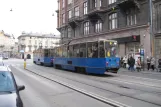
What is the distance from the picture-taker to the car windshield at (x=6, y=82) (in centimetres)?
646

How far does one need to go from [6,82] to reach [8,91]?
0.56m

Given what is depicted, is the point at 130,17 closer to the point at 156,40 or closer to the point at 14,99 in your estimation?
the point at 156,40

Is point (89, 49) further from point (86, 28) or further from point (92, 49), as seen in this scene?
point (86, 28)

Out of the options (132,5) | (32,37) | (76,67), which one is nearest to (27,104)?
(76,67)

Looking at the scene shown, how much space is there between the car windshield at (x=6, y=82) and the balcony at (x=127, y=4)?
1086 inches

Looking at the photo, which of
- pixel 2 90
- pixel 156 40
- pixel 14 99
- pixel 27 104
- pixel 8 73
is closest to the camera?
pixel 14 99

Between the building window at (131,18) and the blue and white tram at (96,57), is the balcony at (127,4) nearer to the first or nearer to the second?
the building window at (131,18)

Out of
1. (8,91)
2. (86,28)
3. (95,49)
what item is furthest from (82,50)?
(86,28)

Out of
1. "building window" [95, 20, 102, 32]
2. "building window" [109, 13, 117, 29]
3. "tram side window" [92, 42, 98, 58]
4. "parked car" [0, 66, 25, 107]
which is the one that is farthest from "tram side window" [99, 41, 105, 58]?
"building window" [95, 20, 102, 32]

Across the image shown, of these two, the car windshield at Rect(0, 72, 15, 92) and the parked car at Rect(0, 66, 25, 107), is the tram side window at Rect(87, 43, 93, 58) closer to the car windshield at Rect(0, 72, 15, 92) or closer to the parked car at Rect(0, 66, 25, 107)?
the parked car at Rect(0, 66, 25, 107)

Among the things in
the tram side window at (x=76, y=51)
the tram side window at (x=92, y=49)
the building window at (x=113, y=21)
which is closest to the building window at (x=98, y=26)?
the building window at (x=113, y=21)

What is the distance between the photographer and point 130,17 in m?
34.3

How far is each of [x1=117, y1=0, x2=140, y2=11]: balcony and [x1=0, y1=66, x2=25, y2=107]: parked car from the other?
27.4m

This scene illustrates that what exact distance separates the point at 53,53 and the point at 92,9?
33.5ft
